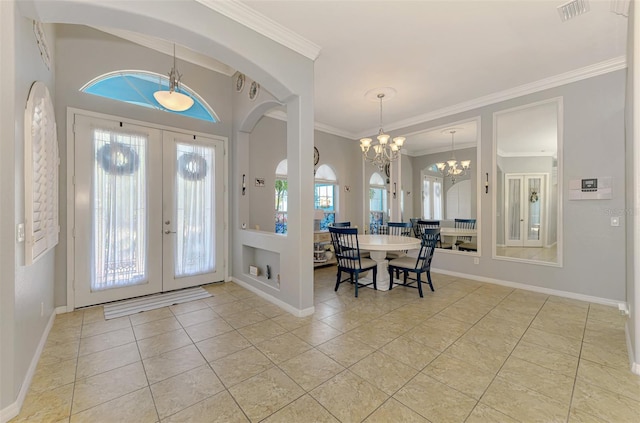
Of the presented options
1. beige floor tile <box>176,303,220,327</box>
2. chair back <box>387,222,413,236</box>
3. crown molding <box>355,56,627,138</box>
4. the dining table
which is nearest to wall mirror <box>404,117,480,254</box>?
crown molding <box>355,56,627,138</box>

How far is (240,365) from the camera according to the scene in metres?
2.09

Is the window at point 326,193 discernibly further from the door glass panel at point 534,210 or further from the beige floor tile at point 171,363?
the beige floor tile at point 171,363

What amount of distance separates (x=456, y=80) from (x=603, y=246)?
298 cm

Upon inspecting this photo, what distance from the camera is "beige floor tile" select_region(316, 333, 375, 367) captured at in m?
2.17

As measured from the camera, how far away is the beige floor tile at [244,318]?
2832 mm

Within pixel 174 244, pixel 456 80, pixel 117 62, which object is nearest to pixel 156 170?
pixel 174 244

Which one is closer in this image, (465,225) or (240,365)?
(240,365)

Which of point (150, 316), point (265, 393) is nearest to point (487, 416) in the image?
point (265, 393)

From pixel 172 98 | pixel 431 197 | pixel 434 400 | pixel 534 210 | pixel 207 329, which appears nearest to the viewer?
pixel 434 400

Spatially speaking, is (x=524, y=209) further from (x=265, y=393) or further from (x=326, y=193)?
(x=265, y=393)

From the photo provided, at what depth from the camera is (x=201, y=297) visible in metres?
3.66

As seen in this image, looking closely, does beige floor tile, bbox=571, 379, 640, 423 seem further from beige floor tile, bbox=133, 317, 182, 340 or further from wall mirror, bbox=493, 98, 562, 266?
beige floor tile, bbox=133, 317, 182, 340

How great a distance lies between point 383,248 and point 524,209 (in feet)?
9.84

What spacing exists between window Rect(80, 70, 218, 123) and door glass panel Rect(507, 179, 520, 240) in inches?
220
